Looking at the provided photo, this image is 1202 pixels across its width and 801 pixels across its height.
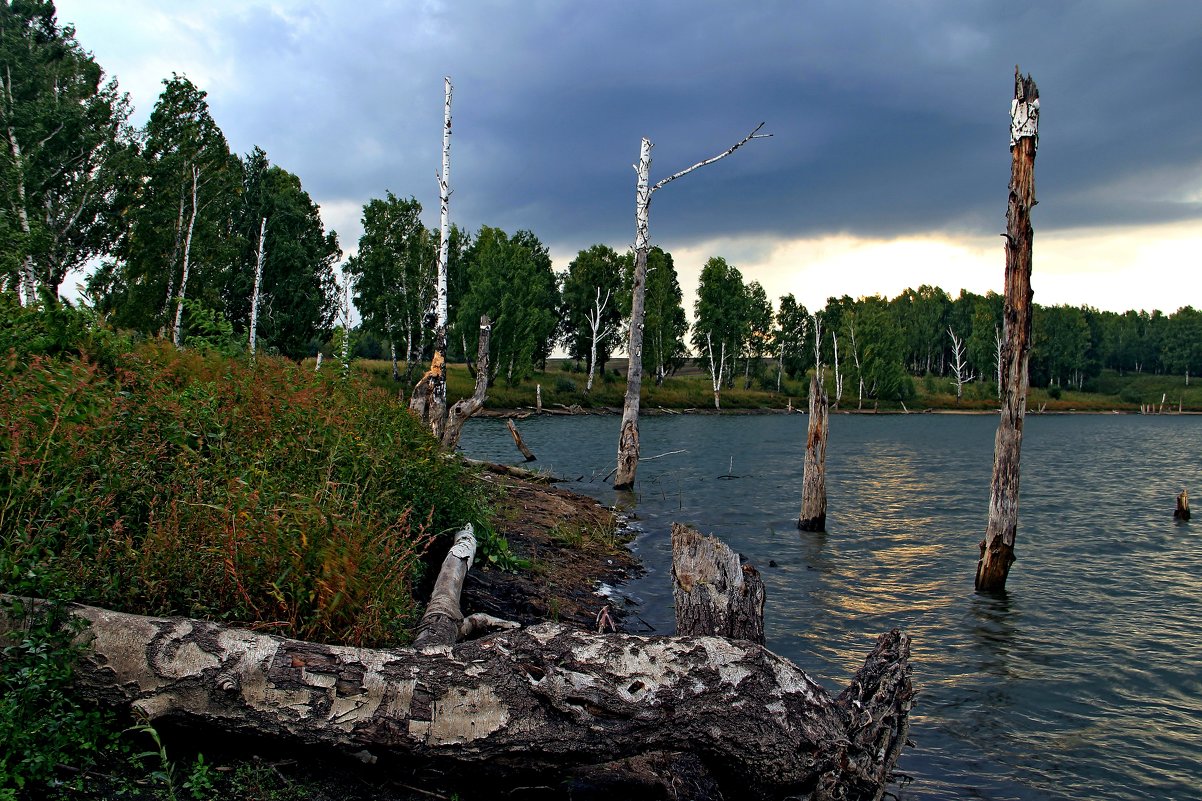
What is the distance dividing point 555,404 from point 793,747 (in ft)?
226

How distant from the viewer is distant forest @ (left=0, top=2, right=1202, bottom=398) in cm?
3428

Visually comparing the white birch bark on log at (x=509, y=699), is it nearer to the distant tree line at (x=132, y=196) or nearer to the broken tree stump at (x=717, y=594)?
the broken tree stump at (x=717, y=594)

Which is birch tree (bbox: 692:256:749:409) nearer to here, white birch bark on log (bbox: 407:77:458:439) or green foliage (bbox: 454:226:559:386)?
green foliage (bbox: 454:226:559:386)

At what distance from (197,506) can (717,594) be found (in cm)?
434

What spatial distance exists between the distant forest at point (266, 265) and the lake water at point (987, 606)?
9.20 meters

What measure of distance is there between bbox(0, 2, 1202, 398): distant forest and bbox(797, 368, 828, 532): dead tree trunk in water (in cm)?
1136

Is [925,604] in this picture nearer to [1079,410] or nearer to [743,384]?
[743,384]

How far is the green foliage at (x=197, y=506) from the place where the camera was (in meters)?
5.20

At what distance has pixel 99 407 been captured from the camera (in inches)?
269

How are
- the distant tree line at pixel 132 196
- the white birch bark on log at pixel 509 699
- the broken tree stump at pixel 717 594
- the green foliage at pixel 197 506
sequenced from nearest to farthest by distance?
the white birch bark on log at pixel 509 699 → the green foliage at pixel 197 506 → the broken tree stump at pixel 717 594 → the distant tree line at pixel 132 196

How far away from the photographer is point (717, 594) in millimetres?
6730

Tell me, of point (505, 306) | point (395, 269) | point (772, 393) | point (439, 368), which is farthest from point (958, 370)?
point (439, 368)

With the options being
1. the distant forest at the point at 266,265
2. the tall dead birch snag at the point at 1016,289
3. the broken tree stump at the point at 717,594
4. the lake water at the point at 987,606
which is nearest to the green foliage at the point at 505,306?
the distant forest at the point at 266,265

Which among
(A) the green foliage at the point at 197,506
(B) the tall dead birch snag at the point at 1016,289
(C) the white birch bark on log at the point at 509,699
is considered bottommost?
(C) the white birch bark on log at the point at 509,699
